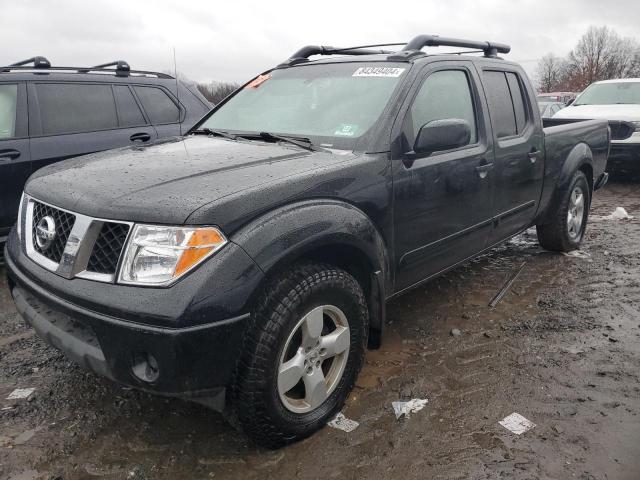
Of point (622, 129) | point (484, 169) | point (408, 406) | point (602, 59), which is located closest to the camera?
point (408, 406)

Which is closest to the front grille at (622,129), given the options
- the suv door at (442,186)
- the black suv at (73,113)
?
the suv door at (442,186)

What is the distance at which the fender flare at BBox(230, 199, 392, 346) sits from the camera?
2080 mm

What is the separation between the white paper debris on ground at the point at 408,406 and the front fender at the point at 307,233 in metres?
0.69

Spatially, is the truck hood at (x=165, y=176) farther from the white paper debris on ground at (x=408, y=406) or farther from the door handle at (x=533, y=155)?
the door handle at (x=533, y=155)

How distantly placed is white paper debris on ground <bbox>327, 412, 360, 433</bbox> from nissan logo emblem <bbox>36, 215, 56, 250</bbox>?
1.53 m

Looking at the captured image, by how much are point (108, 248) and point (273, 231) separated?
25.5 inches

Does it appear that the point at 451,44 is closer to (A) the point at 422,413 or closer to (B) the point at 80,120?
(A) the point at 422,413

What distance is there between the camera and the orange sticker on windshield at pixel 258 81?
3.68 metres

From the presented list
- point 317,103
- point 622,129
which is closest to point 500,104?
point 317,103

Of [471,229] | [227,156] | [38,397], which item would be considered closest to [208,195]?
[227,156]

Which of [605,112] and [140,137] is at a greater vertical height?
[605,112]

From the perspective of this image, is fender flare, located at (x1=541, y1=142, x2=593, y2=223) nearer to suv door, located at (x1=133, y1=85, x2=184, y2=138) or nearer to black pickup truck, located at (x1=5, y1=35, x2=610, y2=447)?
black pickup truck, located at (x1=5, y1=35, x2=610, y2=447)

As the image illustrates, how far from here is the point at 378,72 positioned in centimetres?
311

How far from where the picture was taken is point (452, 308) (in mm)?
3918
